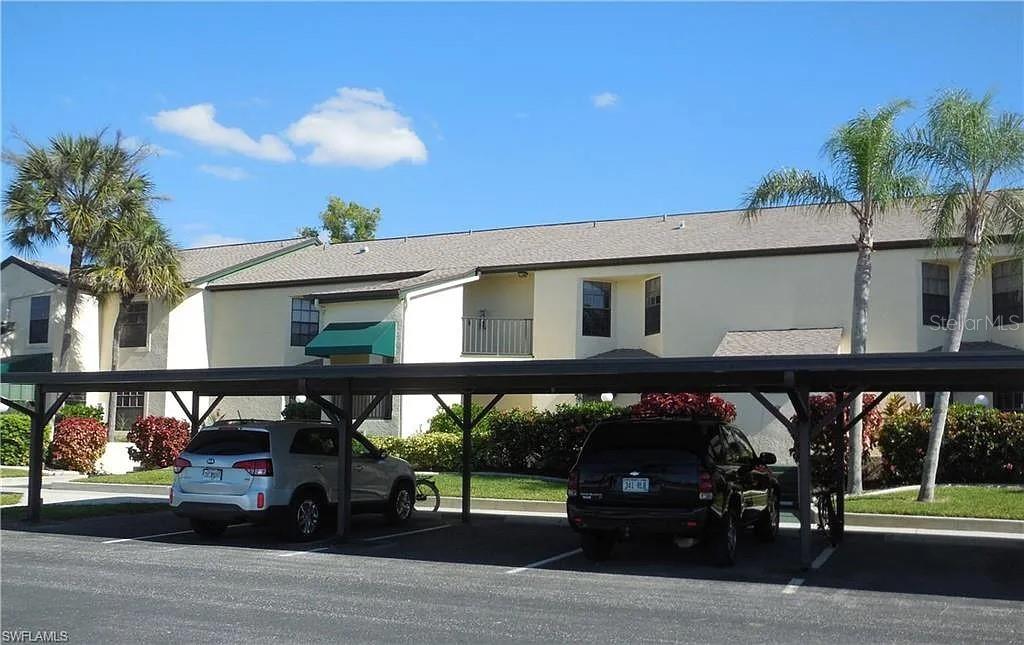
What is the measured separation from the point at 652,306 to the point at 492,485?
9198mm

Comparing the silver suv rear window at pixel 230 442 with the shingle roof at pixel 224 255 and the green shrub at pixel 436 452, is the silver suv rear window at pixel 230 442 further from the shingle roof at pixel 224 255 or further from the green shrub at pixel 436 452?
the shingle roof at pixel 224 255

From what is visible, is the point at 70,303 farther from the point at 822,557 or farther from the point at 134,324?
the point at 822,557

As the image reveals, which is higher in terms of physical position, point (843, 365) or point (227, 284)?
point (227, 284)

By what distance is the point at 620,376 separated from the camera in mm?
13883

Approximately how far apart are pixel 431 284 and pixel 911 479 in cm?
1357

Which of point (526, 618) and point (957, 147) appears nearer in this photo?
point (526, 618)

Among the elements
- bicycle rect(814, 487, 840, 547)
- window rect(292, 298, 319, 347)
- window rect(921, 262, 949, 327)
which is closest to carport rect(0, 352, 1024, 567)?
bicycle rect(814, 487, 840, 547)

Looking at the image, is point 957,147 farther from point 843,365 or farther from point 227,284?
point 227,284

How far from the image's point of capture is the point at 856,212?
2097cm

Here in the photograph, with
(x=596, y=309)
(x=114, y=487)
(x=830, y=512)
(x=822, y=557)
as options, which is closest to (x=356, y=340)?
(x=596, y=309)

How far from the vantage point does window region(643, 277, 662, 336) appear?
28.8 metres

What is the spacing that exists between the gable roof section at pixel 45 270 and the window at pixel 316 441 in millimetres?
22069

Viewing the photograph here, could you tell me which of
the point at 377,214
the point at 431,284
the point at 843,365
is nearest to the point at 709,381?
the point at 843,365

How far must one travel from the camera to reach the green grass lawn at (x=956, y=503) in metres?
17.0
